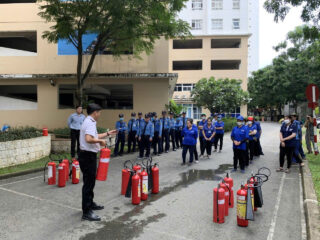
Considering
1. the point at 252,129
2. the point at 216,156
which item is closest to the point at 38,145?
the point at 216,156

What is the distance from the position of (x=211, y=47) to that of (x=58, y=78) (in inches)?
1246

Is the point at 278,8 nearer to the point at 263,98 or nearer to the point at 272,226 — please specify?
the point at 272,226

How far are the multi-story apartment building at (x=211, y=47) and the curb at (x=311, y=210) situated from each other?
3374cm

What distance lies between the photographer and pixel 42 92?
1652 centimetres

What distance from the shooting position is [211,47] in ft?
141

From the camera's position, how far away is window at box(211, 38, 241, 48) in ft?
137

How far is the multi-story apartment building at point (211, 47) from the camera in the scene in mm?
39969

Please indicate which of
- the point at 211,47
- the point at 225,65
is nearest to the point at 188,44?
the point at 211,47

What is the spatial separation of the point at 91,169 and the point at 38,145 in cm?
669

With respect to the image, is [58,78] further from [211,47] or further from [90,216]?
[211,47]

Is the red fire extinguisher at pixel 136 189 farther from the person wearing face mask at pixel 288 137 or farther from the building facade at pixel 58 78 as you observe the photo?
the building facade at pixel 58 78

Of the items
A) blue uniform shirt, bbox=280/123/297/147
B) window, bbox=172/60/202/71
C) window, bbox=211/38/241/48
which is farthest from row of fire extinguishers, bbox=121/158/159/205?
window, bbox=211/38/241/48

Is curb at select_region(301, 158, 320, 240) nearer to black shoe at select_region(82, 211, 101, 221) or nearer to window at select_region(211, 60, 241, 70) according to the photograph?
black shoe at select_region(82, 211, 101, 221)

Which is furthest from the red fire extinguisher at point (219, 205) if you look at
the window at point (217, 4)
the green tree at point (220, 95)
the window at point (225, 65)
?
the window at point (217, 4)
